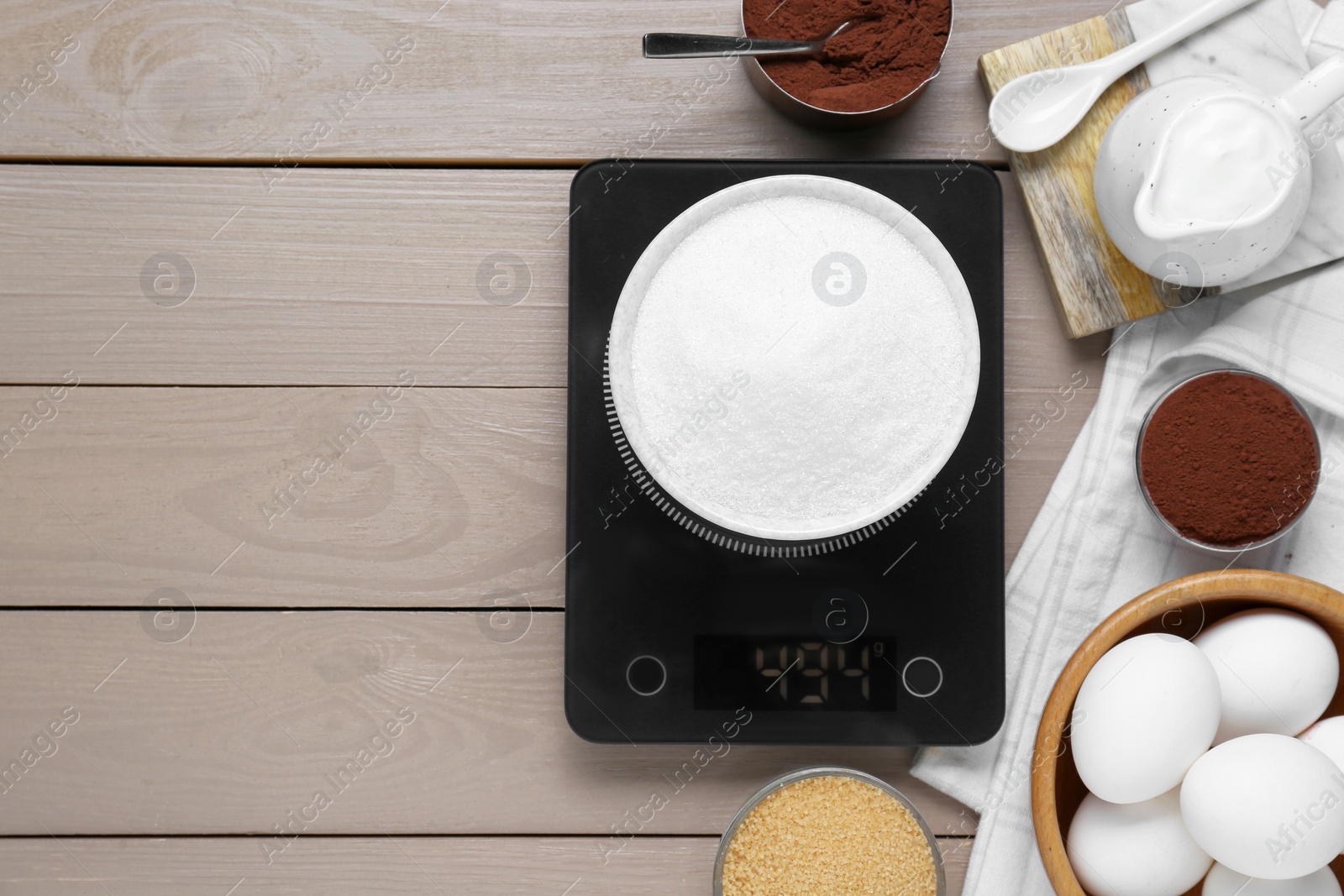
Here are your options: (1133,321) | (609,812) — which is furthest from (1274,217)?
(609,812)

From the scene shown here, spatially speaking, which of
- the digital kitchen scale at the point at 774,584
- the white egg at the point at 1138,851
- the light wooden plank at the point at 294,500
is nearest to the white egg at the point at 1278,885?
the white egg at the point at 1138,851

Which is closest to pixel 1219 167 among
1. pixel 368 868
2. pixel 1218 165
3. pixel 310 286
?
pixel 1218 165

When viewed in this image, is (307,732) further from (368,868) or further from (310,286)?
(310,286)

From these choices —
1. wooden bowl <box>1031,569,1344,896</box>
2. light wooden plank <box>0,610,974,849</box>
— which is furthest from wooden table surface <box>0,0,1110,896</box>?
wooden bowl <box>1031,569,1344,896</box>

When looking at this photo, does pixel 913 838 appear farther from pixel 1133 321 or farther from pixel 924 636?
pixel 1133 321

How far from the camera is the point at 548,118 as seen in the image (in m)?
0.60

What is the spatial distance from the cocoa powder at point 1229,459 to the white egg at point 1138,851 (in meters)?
0.16

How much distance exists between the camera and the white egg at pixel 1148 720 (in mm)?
474

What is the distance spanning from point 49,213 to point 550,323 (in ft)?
1.10

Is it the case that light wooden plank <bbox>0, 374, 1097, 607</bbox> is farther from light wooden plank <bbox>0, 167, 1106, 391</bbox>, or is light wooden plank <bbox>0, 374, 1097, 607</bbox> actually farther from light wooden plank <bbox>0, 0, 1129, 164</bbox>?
light wooden plank <bbox>0, 0, 1129, 164</bbox>

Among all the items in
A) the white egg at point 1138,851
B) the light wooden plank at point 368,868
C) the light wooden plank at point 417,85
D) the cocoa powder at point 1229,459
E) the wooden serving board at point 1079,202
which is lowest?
the light wooden plank at point 368,868

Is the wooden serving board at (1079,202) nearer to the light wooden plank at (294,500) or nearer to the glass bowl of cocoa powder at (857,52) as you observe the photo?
the glass bowl of cocoa powder at (857,52)

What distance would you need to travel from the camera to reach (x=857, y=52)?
53cm

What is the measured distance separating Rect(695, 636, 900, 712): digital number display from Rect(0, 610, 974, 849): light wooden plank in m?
0.08
